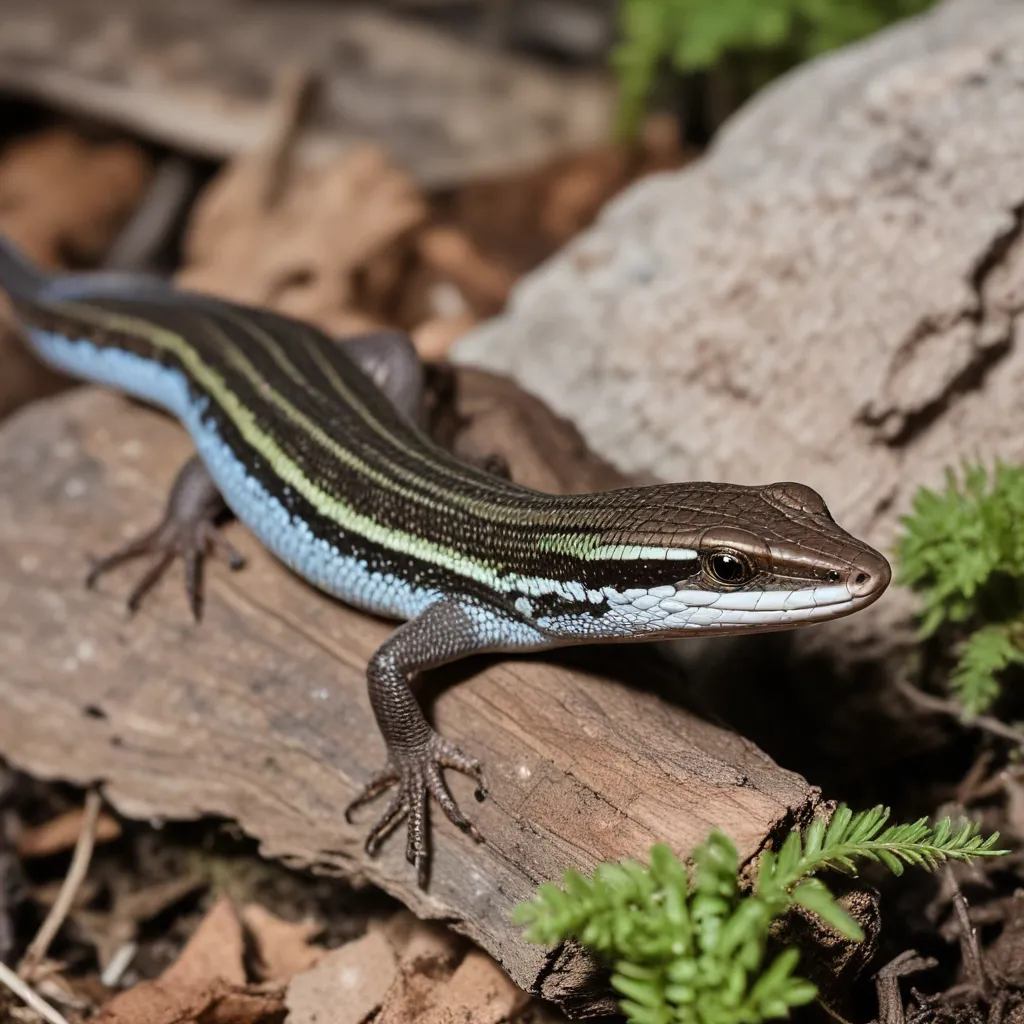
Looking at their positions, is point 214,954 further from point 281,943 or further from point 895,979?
point 895,979

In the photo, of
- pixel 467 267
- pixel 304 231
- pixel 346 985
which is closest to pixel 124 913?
pixel 346 985

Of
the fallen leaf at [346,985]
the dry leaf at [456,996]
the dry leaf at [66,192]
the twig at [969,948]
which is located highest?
the dry leaf at [66,192]

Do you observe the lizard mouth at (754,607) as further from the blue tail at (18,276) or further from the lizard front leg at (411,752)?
the blue tail at (18,276)

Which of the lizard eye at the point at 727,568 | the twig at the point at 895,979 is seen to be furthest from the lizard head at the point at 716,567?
the twig at the point at 895,979

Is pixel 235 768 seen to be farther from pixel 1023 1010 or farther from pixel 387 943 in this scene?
pixel 1023 1010

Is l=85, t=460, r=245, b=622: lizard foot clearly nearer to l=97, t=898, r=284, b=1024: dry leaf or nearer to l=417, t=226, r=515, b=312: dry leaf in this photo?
l=97, t=898, r=284, b=1024: dry leaf

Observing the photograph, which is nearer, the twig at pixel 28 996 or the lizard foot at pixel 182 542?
the twig at pixel 28 996

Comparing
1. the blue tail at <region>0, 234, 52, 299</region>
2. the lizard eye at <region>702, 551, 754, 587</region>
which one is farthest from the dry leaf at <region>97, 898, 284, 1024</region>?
the blue tail at <region>0, 234, 52, 299</region>

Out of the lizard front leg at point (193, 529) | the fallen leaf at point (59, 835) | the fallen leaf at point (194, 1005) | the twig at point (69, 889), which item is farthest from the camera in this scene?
the fallen leaf at point (59, 835)

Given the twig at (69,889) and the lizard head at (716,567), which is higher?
the lizard head at (716,567)

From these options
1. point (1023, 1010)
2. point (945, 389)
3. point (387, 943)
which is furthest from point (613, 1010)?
point (945, 389)
